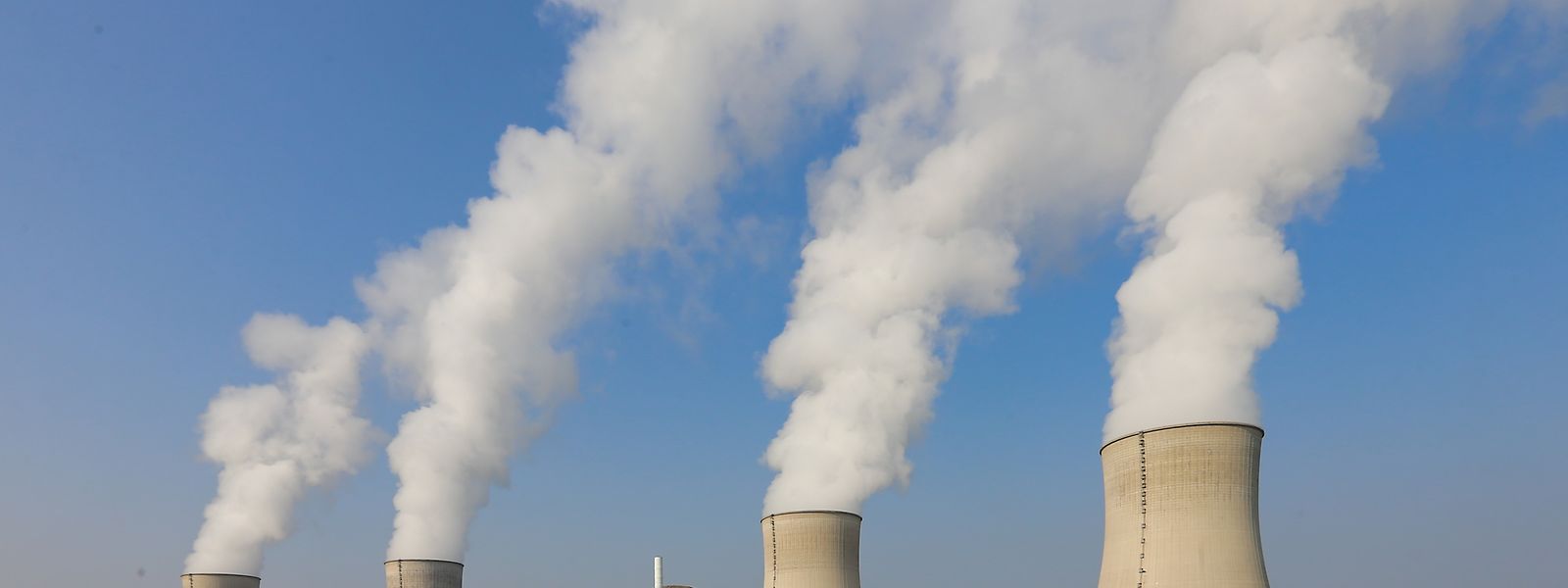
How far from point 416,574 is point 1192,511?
68.9ft

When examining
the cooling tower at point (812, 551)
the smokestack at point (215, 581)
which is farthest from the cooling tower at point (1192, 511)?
the smokestack at point (215, 581)

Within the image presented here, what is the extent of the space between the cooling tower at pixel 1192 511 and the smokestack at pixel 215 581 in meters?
25.6

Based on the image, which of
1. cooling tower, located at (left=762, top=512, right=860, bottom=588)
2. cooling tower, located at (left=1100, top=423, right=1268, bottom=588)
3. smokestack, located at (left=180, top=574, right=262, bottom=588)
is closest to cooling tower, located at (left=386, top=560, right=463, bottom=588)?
smokestack, located at (left=180, top=574, right=262, bottom=588)

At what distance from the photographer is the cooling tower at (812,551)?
25.0m

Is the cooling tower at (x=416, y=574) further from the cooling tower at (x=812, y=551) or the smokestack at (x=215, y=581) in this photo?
the cooling tower at (x=812, y=551)

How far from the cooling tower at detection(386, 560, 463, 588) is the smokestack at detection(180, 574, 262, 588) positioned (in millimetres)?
5343

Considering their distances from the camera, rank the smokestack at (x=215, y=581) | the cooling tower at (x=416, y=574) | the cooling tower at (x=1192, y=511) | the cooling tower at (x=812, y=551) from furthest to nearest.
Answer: the smokestack at (x=215, y=581)
the cooling tower at (x=416, y=574)
the cooling tower at (x=812, y=551)
the cooling tower at (x=1192, y=511)

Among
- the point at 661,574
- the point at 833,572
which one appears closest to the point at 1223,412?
the point at 833,572

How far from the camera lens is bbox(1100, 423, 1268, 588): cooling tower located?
1769 centimetres

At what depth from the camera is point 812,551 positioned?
2511 cm

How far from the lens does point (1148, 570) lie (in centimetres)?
1827

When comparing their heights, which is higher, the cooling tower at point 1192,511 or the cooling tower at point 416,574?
the cooling tower at point 1192,511

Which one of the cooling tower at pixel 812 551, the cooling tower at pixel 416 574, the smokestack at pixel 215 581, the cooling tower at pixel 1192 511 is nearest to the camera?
the cooling tower at pixel 1192 511

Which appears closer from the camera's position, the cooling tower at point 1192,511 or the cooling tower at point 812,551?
the cooling tower at point 1192,511
